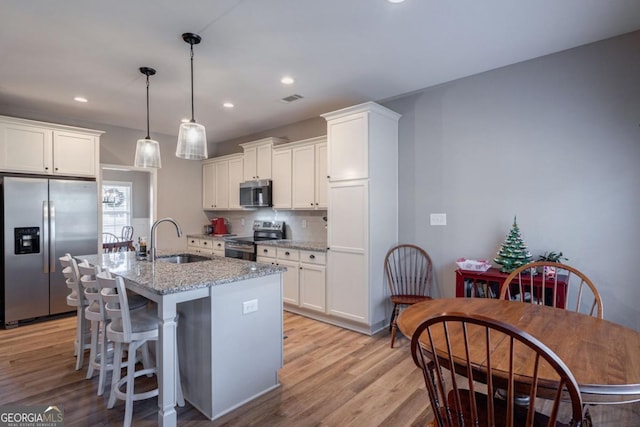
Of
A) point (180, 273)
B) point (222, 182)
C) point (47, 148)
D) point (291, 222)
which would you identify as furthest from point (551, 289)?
point (47, 148)

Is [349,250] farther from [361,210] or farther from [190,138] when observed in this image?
[190,138]

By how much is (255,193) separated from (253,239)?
719 millimetres

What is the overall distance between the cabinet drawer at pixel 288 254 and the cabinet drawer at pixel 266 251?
0.09 meters

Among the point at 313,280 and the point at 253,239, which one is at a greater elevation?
the point at 253,239

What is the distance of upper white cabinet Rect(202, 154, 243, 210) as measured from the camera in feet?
18.5

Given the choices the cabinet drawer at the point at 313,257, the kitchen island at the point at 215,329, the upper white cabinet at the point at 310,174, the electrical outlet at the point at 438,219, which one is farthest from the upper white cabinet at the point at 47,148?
the electrical outlet at the point at 438,219

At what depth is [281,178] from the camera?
16.0ft

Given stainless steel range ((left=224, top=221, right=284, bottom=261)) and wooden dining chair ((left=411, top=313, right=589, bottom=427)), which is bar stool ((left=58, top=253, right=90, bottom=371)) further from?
wooden dining chair ((left=411, top=313, right=589, bottom=427))

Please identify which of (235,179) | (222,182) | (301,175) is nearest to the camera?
(301,175)

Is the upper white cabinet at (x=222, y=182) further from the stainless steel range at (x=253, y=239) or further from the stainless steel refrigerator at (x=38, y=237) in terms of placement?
the stainless steel refrigerator at (x=38, y=237)

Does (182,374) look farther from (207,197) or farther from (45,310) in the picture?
(207,197)

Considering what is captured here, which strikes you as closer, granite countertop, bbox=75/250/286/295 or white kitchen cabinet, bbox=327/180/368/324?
granite countertop, bbox=75/250/286/295

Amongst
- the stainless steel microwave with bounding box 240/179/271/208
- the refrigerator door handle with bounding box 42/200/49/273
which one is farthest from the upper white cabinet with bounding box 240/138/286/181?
the refrigerator door handle with bounding box 42/200/49/273

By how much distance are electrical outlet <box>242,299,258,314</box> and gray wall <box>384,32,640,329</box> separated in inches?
84.6
